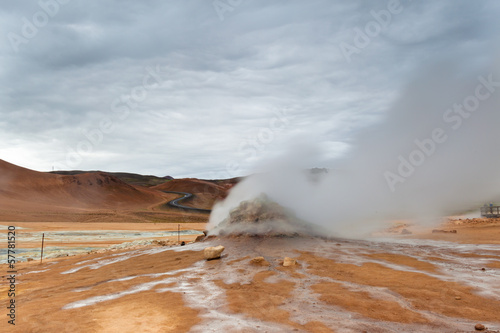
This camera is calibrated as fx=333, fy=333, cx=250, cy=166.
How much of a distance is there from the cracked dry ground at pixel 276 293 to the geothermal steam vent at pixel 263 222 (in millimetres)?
2559

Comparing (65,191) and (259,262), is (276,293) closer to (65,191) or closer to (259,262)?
(259,262)

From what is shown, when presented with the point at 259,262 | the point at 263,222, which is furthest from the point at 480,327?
the point at 263,222

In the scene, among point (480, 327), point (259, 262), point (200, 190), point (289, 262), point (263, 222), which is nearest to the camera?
point (480, 327)

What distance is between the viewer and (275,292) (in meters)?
8.38

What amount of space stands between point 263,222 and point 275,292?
367 inches

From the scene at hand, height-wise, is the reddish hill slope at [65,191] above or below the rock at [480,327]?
above

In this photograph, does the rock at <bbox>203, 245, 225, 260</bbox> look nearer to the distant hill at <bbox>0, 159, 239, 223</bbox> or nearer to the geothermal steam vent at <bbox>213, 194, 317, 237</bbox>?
the geothermal steam vent at <bbox>213, 194, 317, 237</bbox>

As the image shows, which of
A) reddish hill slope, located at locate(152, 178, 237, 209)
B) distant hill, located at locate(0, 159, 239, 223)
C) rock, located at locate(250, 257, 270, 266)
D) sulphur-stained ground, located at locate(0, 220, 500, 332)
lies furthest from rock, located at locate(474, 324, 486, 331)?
reddish hill slope, located at locate(152, 178, 237, 209)

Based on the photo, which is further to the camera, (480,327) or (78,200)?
(78,200)

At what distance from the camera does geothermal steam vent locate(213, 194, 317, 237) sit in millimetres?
17078

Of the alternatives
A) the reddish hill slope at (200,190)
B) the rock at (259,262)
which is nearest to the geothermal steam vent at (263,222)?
the rock at (259,262)

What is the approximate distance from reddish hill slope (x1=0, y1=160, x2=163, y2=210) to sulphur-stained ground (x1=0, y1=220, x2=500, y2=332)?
5971 centimetres

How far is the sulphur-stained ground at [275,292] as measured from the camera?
623 cm

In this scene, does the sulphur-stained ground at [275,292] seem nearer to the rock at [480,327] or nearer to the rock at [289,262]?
the rock at [480,327]
